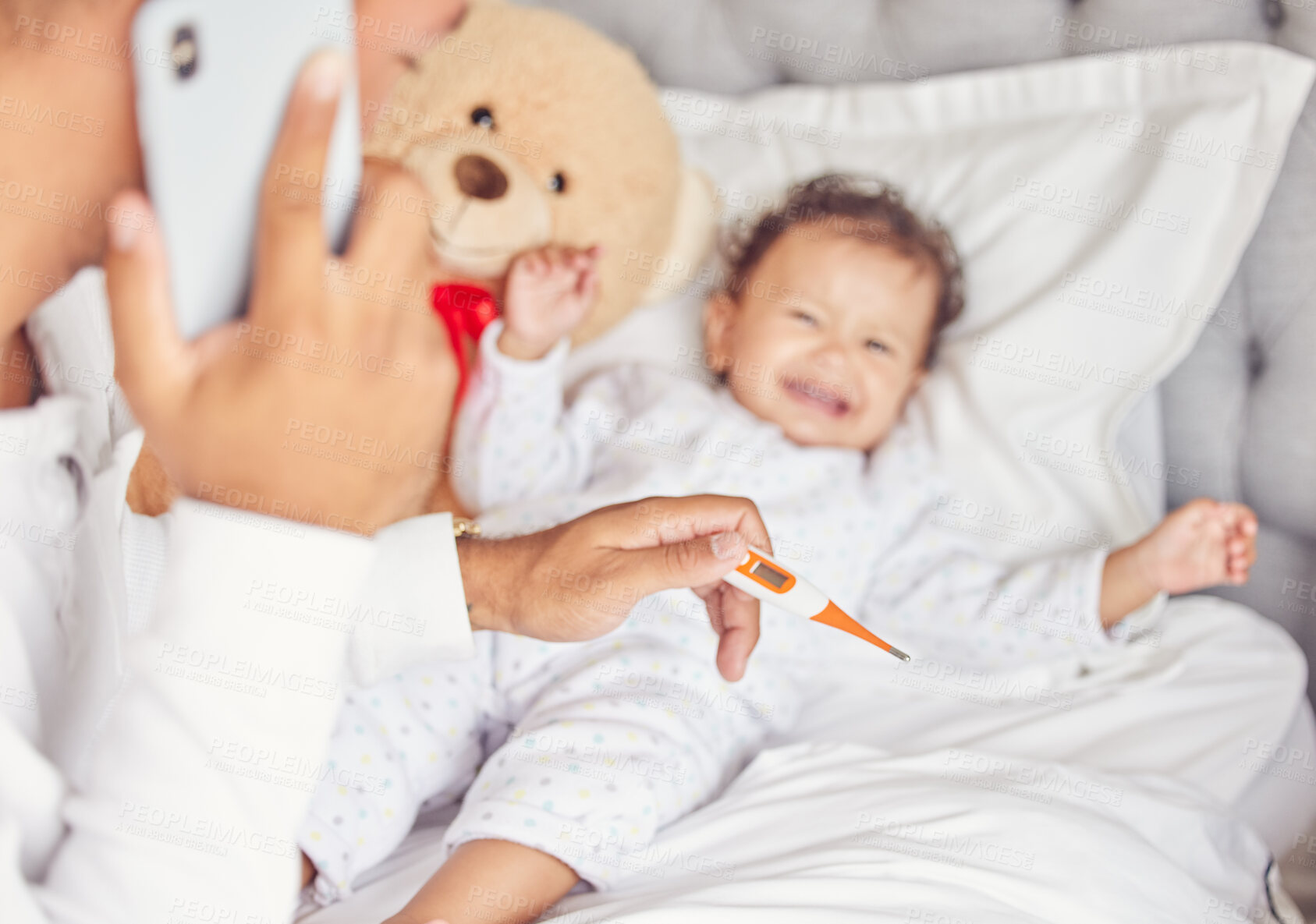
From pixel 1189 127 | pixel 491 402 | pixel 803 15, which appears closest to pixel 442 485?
pixel 491 402

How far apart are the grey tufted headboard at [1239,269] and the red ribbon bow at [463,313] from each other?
634 millimetres

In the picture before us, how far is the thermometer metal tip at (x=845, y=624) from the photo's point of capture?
2.38ft

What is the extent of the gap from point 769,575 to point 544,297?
49cm

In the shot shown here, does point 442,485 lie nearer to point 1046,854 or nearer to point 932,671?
point 932,671

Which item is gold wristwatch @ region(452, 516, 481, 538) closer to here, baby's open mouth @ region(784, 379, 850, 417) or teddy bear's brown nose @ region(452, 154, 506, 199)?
teddy bear's brown nose @ region(452, 154, 506, 199)

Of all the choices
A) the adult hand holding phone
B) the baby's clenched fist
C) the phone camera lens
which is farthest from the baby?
the phone camera lens

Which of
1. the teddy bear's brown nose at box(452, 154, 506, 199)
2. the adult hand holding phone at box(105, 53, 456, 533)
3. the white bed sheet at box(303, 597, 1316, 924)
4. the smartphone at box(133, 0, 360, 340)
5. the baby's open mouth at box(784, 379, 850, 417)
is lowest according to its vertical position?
the white bed sheet at box(303, 597, 1316, 924)

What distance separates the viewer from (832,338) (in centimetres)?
119

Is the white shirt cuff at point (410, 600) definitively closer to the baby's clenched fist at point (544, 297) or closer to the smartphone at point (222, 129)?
the smartphone at point (222, 129)

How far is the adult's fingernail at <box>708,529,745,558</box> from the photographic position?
655 millimetres

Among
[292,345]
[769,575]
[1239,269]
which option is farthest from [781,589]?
[1239,269]

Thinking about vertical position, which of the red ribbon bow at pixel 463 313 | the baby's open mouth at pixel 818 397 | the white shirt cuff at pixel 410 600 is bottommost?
the baby's open mouth at pixel 818 397

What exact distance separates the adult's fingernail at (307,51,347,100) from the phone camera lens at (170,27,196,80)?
0.04m

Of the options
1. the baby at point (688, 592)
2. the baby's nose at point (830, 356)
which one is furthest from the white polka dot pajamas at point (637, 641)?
the baby's nose at point (830, 356)
